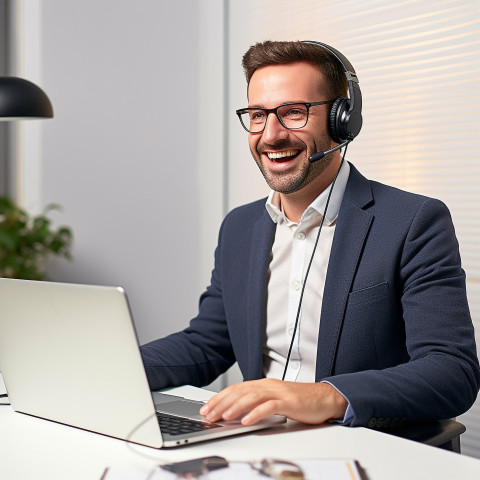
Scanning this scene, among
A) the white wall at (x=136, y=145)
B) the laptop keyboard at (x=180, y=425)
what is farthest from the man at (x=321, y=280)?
the white wall at (x=136, y=145)

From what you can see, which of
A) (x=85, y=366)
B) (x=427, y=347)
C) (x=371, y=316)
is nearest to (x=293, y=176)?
(x=371, y=316)

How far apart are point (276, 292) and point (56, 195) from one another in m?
2.14

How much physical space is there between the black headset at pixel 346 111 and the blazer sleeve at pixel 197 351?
44 cm

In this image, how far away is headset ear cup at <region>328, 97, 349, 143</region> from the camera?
1506 millimetres

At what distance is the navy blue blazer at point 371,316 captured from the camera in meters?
1.17

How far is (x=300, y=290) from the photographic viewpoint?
1567 mm

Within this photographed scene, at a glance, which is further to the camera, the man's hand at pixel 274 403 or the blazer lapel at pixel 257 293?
the blazer lapel at pixel 257 293

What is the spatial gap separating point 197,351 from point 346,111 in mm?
624

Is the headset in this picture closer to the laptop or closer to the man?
the man

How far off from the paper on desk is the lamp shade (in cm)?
111

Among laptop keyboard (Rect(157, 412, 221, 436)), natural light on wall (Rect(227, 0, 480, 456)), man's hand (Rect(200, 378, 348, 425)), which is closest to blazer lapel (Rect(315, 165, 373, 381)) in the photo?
man's hand (Rect(200, 378, 348, 425))

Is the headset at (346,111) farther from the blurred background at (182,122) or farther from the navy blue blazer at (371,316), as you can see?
the blurred background at (182,122)

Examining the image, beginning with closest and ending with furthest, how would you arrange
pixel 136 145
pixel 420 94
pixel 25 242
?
pixel 420 94, pixel 136 145, pixel 25 242

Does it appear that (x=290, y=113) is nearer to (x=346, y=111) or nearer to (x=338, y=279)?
(x=346, y=111)
